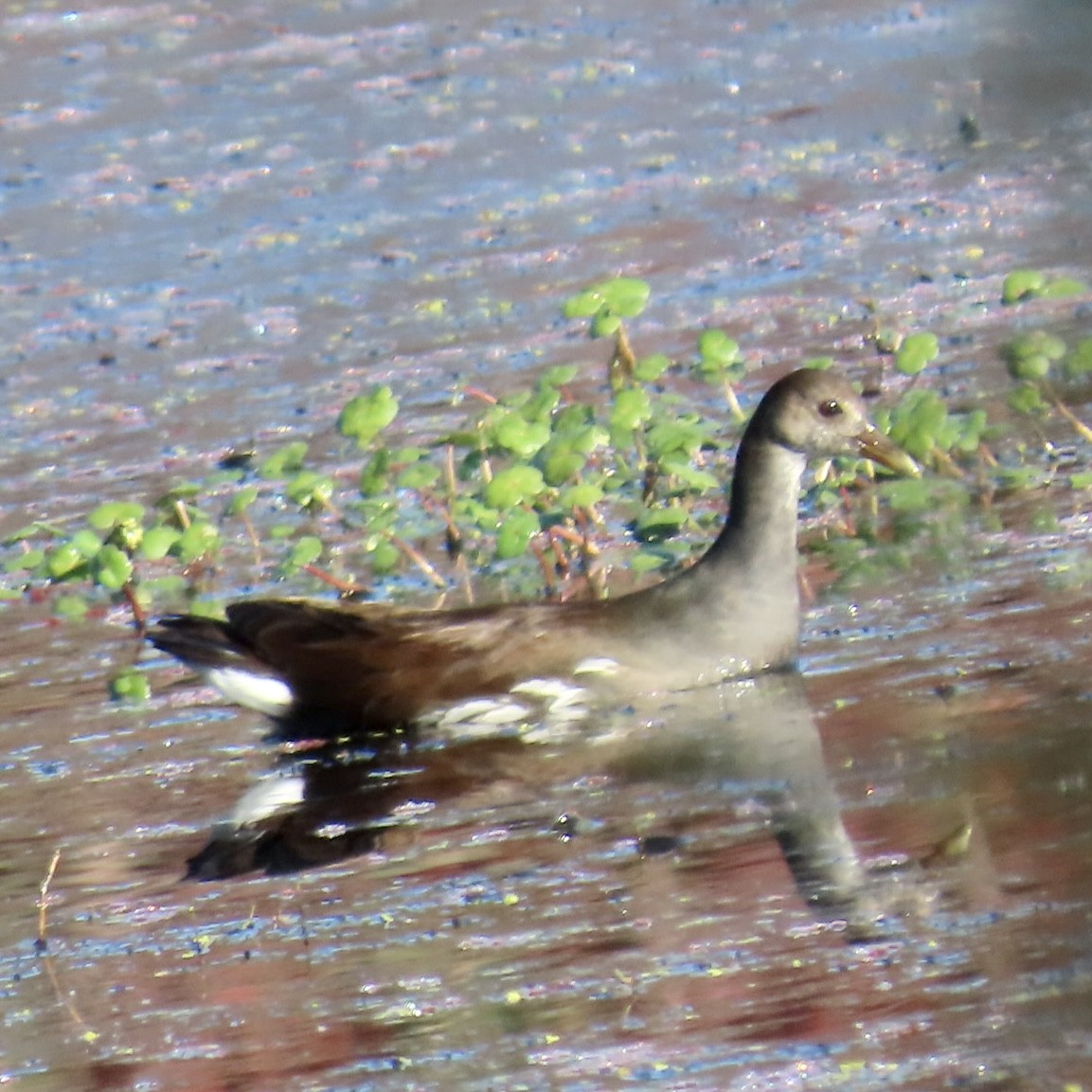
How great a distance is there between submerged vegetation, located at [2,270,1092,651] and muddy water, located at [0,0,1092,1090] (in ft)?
0.73

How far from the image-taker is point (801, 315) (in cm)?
1258

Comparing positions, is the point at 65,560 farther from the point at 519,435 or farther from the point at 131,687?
the point at 519,435

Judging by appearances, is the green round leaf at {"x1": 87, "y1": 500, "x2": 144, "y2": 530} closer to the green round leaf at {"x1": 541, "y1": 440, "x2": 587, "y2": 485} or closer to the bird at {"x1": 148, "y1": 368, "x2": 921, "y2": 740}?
the bird at {"x1": 148, "y1": 368, "x2": 921, "y2": 740}

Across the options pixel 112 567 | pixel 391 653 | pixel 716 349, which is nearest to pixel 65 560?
pixel 112 567

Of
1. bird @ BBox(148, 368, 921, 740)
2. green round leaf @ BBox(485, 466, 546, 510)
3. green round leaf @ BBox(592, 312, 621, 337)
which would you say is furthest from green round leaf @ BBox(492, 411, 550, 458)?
bird @ BBox(148, 368, 921, 740)

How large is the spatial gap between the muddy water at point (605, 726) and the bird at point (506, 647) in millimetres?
188

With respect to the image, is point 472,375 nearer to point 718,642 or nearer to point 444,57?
point 718,642

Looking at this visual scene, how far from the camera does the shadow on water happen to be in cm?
679

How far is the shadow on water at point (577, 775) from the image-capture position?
22.3 feet

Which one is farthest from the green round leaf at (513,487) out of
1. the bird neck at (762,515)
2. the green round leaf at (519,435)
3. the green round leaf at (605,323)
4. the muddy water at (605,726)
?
the muddy water at (605,726)

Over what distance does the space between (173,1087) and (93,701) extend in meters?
3.27

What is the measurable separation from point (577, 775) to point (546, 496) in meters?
2.06

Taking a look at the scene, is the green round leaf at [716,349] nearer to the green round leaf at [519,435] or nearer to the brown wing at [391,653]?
the green round leaf at [519,435]

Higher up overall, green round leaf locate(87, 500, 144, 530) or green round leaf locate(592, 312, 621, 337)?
green round leaf locate(592, 312, 621, 337)
